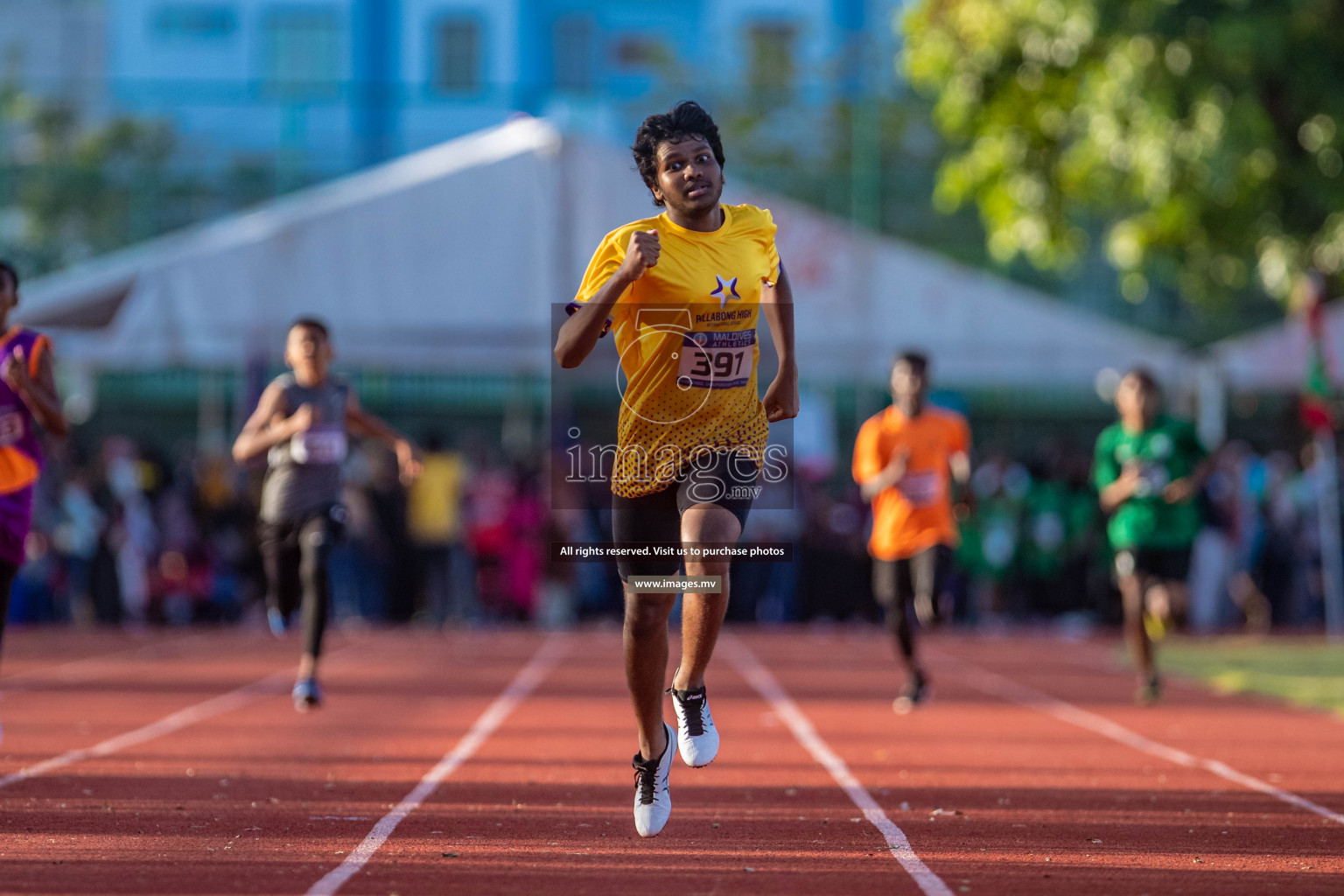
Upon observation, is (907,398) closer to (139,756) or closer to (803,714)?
(803,714)

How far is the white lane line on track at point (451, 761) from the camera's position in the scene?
544cm

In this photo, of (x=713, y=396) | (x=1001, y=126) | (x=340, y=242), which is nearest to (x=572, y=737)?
(x=713, y=396)

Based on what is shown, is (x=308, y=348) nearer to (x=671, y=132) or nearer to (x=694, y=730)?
(x=671, y=132)

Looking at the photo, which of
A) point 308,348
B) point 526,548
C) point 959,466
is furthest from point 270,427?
point 526,548

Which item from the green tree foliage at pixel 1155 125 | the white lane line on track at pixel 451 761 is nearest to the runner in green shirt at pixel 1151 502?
the white lane line on track at pixel 451 761

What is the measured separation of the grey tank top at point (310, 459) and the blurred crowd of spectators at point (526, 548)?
887cm

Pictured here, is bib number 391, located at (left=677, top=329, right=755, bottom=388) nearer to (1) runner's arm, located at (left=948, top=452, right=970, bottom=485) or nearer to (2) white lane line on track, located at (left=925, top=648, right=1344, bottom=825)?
(2) white lane line on track, located at (left=925, top=648, right=1344, bottom=825)

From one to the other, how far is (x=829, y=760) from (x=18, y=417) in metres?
3.84

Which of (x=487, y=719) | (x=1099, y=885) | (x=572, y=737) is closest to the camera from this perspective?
(x=1099, y=885)

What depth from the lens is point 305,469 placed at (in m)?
9.98

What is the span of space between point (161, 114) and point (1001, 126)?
9.87 m

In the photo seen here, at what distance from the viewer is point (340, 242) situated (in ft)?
53.4

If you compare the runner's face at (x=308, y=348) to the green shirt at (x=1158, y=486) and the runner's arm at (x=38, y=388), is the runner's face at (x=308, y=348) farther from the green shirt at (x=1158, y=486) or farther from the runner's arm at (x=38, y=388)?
the green shirt at (x=1158, y=486)

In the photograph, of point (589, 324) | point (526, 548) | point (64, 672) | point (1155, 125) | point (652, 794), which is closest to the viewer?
point (589, 324)
